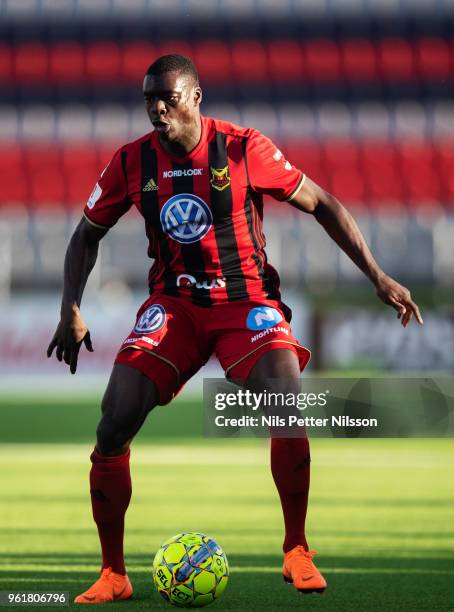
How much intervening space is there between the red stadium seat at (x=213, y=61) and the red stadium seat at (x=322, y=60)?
1615 millimetres

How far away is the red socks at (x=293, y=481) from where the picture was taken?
4598 mm

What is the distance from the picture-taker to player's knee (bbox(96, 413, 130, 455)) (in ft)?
14.8

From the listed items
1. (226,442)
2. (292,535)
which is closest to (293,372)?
(292,535)

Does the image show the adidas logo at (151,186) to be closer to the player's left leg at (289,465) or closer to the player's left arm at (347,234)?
the player's left arm at (347,234)

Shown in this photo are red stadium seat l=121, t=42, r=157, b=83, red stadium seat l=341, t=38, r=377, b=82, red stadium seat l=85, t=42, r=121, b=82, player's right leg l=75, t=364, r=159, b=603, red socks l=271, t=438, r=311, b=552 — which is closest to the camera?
player's right leg l=75, t=364, r=159, b=603

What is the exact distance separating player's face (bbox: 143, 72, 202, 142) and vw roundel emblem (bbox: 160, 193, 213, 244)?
0.25 meters

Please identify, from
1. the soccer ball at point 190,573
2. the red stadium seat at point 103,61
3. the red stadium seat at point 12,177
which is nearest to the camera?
the soccer ball at point 190,573

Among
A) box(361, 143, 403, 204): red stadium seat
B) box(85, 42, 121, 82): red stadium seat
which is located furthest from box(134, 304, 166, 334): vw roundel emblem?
box(85, 42, 121, 82): red stadium seat

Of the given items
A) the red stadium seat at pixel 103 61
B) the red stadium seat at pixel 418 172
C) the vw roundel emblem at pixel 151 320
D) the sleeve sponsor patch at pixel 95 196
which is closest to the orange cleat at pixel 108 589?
the vw roundel emblem at pixel 151 320

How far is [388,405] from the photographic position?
16.8ft

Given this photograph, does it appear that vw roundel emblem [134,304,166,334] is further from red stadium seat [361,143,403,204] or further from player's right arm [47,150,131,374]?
red stadium seat [361,143,403,204]

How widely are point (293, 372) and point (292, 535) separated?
67cm

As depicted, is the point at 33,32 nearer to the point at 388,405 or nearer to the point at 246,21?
the point at 246,21

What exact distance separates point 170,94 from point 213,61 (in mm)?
18944
